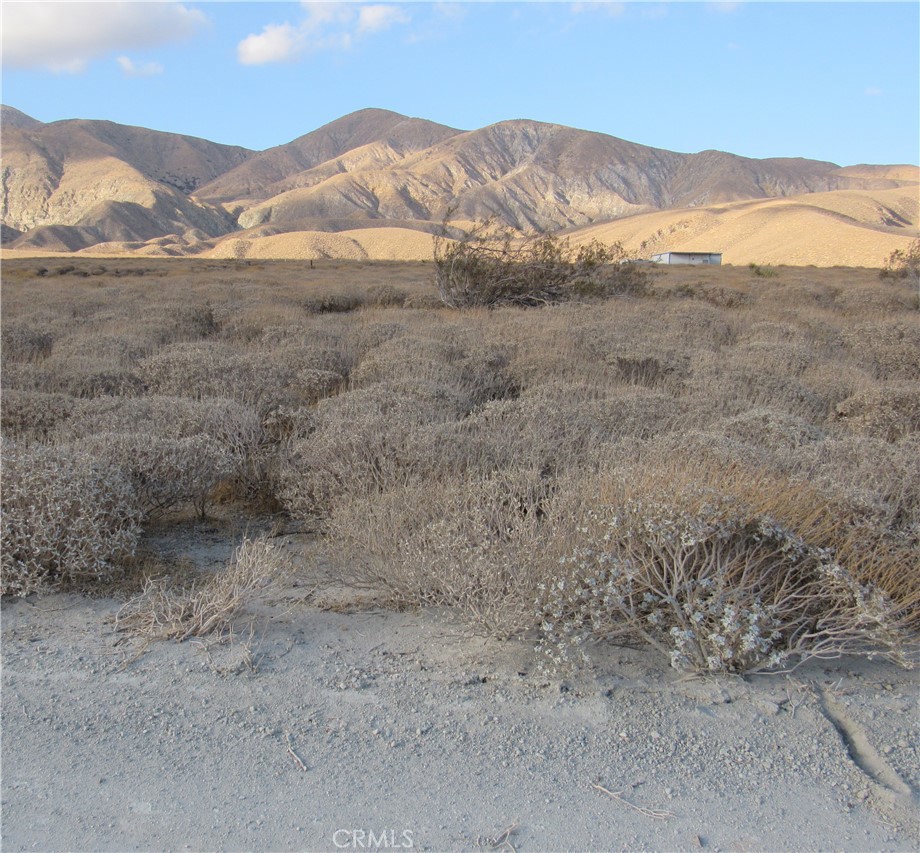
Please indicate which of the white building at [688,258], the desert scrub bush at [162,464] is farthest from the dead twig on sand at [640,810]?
the white building at [688,258]

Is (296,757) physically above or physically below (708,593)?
below

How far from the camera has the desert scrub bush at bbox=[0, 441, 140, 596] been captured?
407 centimetres

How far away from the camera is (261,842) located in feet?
8.16

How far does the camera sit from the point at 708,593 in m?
3.54

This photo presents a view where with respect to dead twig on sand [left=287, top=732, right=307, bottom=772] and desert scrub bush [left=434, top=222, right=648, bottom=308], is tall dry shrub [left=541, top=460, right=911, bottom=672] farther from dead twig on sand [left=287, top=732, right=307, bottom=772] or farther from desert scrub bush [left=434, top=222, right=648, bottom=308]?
desert scrub bush [left=434, top=222, right=648, bottom=308]

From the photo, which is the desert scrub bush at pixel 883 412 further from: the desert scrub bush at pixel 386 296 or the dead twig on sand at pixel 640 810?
the desert scrub bush at pixel 386 296

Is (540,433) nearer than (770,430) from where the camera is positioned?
Yes

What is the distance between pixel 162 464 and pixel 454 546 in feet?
7.70

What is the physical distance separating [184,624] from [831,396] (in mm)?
6698

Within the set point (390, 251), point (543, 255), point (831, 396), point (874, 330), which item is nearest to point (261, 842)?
point (831, 396)

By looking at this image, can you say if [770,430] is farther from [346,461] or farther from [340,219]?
[340,219]

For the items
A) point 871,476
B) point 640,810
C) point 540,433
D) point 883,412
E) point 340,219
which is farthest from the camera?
point 340,219

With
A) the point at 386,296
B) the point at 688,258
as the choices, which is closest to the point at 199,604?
the point at 386,296

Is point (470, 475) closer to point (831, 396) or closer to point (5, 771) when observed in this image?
point (5, 771)
